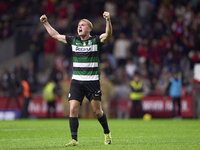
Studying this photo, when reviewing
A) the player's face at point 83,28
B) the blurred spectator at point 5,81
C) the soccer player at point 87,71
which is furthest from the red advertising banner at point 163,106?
the player's face at point 83,28

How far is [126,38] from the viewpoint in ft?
81.6

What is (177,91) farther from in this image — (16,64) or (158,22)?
(16,64)

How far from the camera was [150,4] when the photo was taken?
26.2m

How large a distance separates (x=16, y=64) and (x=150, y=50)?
7.51 meters

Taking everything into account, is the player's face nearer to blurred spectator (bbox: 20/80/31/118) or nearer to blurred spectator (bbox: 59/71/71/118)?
blurred spectator (bbox: 59/71/71/118)

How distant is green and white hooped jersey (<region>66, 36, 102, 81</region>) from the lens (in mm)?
8562

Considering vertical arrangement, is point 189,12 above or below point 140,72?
above

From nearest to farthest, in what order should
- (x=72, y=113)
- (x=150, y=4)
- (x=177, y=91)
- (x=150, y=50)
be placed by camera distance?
(x=72, y=113)
(x=177, y=91)
(x=150, y=50)
(x=150, y=4)

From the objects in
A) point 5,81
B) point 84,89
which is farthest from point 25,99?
point 84,89

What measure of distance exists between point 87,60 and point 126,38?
16.5 metres

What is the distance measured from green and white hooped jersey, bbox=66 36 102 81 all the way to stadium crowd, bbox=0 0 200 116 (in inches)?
533

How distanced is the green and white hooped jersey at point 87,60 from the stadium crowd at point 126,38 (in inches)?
533

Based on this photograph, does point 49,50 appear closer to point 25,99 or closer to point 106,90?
point 25,99

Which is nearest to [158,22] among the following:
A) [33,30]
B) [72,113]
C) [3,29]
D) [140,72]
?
[140,72]
